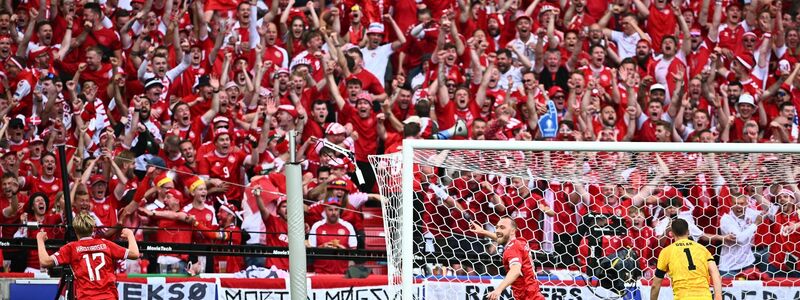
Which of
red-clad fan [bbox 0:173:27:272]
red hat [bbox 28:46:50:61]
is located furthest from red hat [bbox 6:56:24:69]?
red-clad fan [bbox 0:173:27:272]

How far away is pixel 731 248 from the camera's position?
41.3 ft

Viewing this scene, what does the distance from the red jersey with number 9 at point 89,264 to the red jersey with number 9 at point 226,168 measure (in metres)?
3.33

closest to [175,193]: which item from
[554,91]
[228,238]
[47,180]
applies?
[228,238]

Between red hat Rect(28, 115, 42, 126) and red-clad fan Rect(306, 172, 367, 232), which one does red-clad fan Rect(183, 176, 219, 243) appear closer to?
red-clad fan Rect(306, 172, 367, 232)

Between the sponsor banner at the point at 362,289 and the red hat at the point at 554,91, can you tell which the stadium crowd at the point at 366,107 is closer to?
the red hat at the point at 554,91

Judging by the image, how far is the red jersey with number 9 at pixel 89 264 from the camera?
34.2ft

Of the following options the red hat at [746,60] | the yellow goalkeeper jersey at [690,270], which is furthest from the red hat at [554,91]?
the yellow goalkeeper jersey at [690,270]

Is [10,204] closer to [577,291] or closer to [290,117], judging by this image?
[290,117]

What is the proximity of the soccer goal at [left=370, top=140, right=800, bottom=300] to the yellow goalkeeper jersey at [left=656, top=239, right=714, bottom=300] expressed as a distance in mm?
960

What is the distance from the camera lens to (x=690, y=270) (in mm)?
10461

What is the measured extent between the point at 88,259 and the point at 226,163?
358 cm

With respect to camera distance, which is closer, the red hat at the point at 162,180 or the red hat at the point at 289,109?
the red hat at the point at 162,180

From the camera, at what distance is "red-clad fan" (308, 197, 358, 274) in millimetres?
12688

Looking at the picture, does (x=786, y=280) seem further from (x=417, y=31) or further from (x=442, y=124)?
(x=417, y=31)
